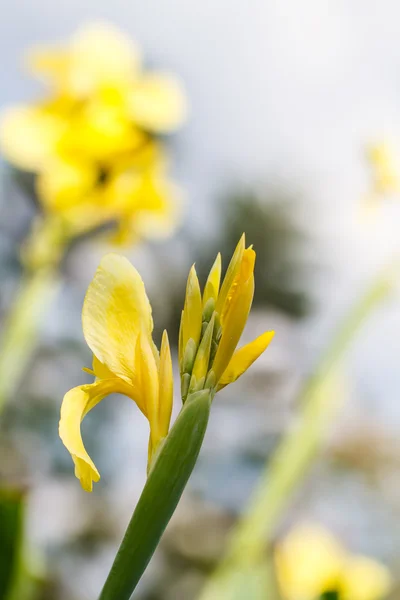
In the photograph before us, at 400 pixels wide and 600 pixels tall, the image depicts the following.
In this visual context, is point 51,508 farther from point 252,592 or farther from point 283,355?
point 252,592

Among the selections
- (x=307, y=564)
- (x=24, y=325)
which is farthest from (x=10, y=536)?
(x=307, y=564)

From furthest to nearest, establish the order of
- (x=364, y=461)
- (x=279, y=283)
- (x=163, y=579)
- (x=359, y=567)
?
(x=279, y=283), (x=364, y=461), (x=163, y=579), (x=359, y=567)

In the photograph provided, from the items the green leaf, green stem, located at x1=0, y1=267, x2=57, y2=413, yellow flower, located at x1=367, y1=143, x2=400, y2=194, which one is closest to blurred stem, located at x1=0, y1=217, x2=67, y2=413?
green stem, located at x1=0, y1=267, x2=57, y2=413

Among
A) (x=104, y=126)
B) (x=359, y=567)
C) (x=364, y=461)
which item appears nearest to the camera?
(x=104, y=126)

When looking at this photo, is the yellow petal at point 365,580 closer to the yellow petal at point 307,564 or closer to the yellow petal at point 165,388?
the yellow petal at point 307,564

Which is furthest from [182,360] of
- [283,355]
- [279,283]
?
[279,283]

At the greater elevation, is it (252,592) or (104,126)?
(104,126)

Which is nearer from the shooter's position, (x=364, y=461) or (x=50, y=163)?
(x=50, y=163)

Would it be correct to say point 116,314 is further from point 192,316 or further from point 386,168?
point 386,168
